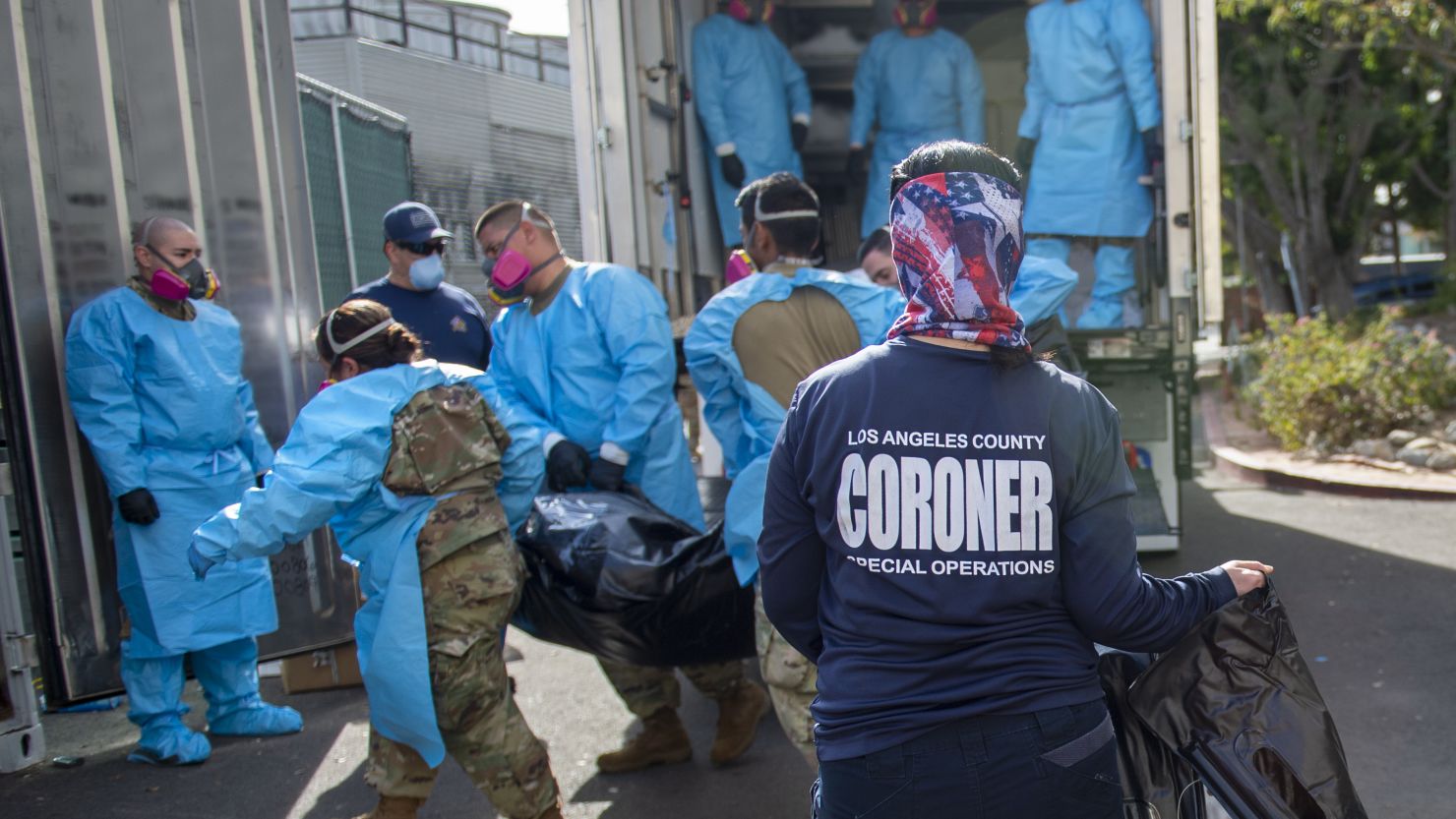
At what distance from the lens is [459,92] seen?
16469 mm

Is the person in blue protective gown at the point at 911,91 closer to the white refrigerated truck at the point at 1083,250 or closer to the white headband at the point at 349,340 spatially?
the white refrigerated truck at the point at 1083,250

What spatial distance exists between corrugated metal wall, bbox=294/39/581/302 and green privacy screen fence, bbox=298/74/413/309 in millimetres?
7086

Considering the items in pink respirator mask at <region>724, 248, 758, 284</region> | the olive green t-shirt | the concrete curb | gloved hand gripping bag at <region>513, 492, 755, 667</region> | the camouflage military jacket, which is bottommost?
the concrete curb

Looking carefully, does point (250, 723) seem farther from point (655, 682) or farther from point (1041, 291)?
point (1041, 291)

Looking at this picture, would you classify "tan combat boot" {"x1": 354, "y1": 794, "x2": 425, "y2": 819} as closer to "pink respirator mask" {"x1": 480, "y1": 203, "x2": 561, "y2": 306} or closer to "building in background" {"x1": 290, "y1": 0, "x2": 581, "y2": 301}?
"pink respirator mask" {"x1": 480, "y1": 203, "x2": 561, "y2": 306}

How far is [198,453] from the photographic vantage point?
4.40 metres

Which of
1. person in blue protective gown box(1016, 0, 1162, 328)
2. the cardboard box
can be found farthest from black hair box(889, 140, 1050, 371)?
person in blue protective gown box(1016, 0, 1162, 328)

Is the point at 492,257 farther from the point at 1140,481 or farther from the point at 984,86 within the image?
the point at 984,86

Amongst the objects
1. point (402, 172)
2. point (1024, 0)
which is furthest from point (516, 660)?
point (1024, 0)

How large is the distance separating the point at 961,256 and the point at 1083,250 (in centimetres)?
455

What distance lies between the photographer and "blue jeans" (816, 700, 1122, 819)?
179 centimetres

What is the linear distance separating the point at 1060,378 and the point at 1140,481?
4518mm

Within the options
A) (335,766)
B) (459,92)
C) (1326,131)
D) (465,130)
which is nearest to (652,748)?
(335,766)

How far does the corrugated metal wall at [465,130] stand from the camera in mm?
15469
